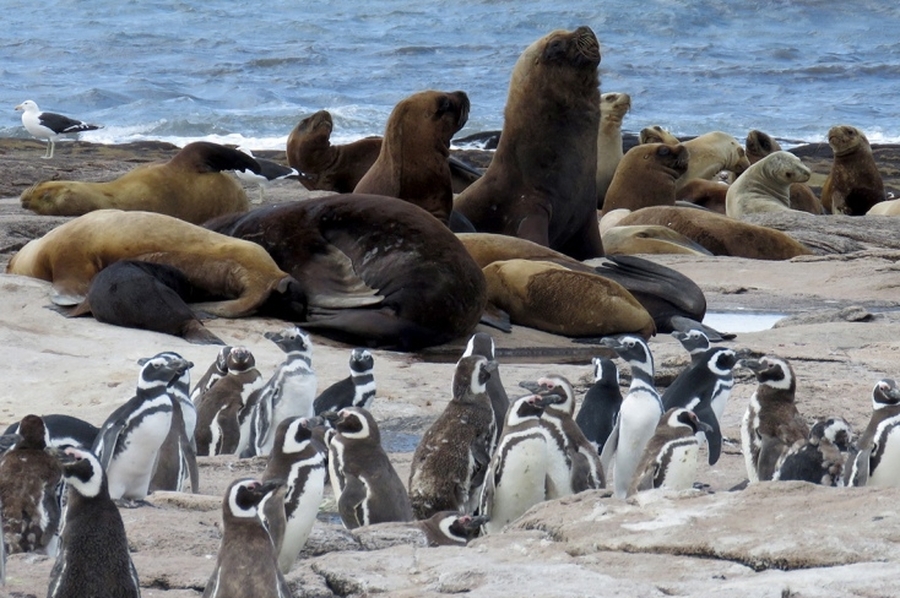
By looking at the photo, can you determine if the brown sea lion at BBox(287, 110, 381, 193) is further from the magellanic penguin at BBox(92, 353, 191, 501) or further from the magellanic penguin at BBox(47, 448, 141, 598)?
the magellanic penguin at BBox(47, 448, 141, 598)

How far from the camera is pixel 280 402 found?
6223mm

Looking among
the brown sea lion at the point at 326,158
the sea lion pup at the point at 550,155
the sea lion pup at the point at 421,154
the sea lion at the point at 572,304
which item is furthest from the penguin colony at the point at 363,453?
the brown sea lion at the point at 326,158

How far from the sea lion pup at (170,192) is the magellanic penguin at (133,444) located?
20.6ft

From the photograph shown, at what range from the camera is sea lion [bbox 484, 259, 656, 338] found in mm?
9117

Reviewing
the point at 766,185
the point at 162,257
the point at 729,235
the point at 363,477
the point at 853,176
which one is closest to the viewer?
the point at 363,477

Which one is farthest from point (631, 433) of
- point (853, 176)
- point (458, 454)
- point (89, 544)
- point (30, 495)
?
point (853, 176)

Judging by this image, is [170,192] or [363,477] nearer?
[363,477]

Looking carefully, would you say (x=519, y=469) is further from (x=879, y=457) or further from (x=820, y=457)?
(x=879, y=457)

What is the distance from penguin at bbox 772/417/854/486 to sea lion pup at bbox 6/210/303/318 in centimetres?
411

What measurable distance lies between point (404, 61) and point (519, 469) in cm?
4443

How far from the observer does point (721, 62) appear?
164 ft

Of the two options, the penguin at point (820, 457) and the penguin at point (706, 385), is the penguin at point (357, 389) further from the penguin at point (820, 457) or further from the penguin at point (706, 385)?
the penguin at point (820, 457)

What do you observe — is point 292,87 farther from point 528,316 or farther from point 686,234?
A: point 528,316

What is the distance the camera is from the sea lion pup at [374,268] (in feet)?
28.0
